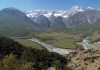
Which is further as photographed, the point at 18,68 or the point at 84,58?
the point at 84,58

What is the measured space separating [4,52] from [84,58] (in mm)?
44996

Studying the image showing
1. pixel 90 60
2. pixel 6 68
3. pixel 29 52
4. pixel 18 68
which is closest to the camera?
pixel 6 68

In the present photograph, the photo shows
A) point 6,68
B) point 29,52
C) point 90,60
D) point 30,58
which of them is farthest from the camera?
point 90,60

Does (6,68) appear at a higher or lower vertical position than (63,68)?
higher

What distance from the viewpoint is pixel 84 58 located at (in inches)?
5384

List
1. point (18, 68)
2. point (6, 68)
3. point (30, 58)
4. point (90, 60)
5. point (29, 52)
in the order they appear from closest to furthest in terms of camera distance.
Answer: point (6, 68)
point (18, 68)
point (30, 58)
point (29, 52)
point (90, 60)

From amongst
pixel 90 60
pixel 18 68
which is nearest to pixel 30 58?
pixel 90 60

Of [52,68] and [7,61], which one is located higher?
[7,61]

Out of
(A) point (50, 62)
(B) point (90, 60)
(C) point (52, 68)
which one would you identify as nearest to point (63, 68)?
(C) point (52, 68)

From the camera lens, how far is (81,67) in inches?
4594

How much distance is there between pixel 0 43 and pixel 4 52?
13670mm

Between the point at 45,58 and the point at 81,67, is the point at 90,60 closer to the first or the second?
the point at 81,67

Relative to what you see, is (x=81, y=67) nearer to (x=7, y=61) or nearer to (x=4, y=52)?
(x=4, y=52)

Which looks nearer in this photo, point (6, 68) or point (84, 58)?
point (6, 68)
